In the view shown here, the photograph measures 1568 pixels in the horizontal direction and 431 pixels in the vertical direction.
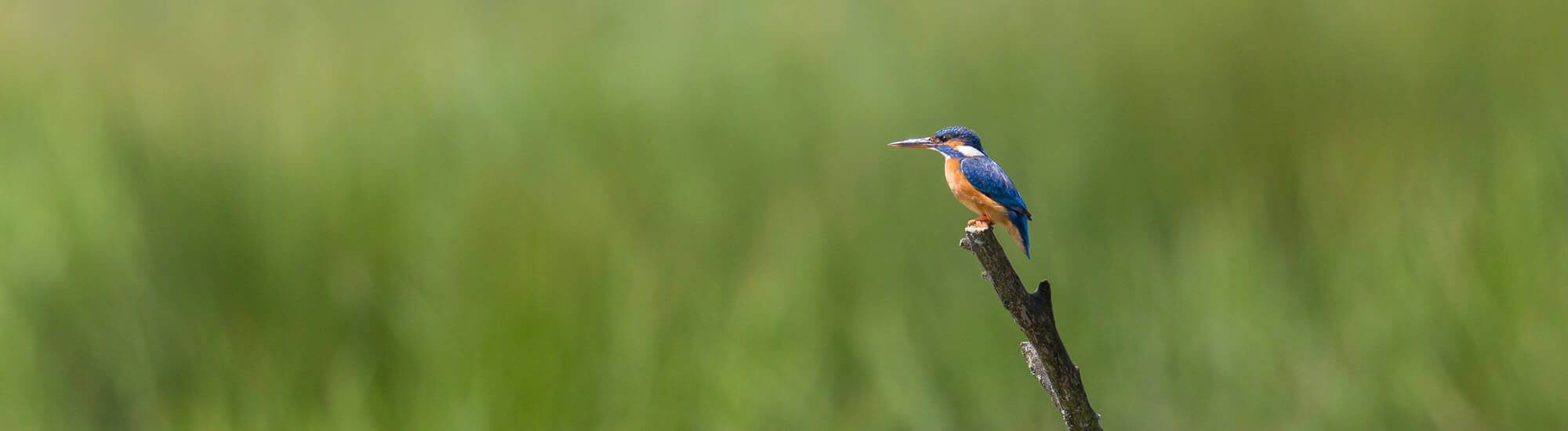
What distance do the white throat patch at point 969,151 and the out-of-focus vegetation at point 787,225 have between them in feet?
2.93

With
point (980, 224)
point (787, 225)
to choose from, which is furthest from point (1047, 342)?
point (787, 225)

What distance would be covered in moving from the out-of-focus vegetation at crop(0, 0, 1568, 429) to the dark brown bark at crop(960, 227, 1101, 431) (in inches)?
43.0

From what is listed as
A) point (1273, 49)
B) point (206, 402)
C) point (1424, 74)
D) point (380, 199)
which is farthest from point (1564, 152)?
point (206, 402)

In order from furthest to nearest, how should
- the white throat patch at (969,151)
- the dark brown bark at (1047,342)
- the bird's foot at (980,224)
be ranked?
the white throat patch at (969,151) < the bird's foot at (980,224) < the dark brown bark at (1047,342)

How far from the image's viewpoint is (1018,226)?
2.13ft

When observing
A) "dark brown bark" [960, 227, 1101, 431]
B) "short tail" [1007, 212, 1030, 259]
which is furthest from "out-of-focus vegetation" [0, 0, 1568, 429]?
"dark brown bark" [960, 227, 1101, 431]

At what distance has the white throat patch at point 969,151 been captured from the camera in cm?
66

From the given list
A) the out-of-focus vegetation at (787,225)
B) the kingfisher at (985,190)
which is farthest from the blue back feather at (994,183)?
the out-of-focus vegetation at (787,225)

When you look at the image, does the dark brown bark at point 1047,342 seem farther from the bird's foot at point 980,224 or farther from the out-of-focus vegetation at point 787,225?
the out-of-focus vegetation at point 787,225

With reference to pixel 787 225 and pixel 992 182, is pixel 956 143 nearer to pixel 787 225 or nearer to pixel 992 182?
pixel 992 182

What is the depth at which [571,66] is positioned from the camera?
2375 mm

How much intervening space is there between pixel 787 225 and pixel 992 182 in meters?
1.32

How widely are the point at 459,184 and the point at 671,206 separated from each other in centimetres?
38

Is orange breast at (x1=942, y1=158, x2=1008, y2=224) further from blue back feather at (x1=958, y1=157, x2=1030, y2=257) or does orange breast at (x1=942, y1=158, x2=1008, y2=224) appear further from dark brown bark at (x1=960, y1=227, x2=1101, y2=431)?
dark brown bark at (x1=960, y1=227, x2=1101, y2=431)
